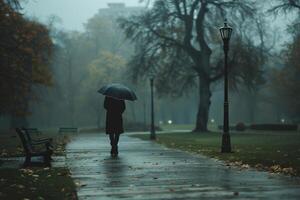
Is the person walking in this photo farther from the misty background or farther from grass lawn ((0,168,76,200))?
the misty background

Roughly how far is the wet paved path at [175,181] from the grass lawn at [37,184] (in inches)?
11.2

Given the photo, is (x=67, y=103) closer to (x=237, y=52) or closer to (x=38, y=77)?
(x=38, y=77)

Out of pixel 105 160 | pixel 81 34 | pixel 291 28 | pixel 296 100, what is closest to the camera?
pixel 105 160

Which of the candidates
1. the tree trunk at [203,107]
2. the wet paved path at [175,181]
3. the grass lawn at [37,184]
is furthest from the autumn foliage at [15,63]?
the grass lawn at [37,184]

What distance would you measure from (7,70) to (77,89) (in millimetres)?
52754

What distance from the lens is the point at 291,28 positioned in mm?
39500

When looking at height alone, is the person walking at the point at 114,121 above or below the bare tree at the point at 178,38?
below

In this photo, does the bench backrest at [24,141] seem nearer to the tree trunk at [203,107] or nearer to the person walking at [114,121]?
the person walking at [114,121]

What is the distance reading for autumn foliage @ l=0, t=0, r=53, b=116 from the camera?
1320 inches

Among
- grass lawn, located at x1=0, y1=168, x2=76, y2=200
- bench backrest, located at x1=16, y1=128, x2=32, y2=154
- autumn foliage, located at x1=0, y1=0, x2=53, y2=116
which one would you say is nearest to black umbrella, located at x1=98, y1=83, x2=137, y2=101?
bench backrest, located at x1=16, y1=128, x2=32, y2=154

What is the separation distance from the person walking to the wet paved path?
10.2 feet

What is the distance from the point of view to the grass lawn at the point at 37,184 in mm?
9305

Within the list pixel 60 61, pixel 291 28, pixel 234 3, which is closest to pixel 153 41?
pixel 234 3

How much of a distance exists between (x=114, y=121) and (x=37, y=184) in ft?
26.2
